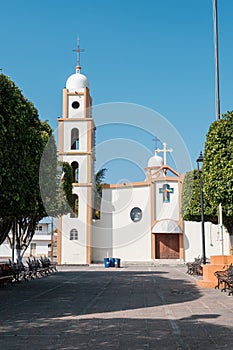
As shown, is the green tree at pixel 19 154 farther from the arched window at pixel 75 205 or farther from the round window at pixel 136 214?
the round window at pixel 136 214

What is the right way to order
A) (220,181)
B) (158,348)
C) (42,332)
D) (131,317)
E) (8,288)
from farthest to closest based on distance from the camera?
(8,288) < (220,181) < (131,317) < (42,332) < (158,348)

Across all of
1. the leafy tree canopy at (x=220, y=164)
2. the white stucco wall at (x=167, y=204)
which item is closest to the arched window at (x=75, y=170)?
the white stucco wall at (x=167, y=204)

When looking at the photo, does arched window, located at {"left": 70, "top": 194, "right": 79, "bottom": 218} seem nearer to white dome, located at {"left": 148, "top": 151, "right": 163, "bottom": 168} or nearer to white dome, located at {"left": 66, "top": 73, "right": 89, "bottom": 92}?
white dome, located at {"left": 66, "top": 73, "right": 89, "bottom": 92}

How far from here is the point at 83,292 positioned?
1647 centimetres

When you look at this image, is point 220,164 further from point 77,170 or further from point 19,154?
point 77,170

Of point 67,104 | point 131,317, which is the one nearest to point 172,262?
point 67,104

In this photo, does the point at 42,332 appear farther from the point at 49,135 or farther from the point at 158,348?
the point at 49,135

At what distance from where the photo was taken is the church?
1607 inches

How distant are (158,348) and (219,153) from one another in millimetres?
9745

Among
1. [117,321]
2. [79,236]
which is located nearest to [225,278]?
[117,321]

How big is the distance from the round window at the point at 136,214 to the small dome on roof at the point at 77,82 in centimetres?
1169

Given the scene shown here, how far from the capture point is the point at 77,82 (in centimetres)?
4291

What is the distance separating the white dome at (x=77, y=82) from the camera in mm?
42594

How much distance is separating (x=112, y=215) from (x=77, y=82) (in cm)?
1217
